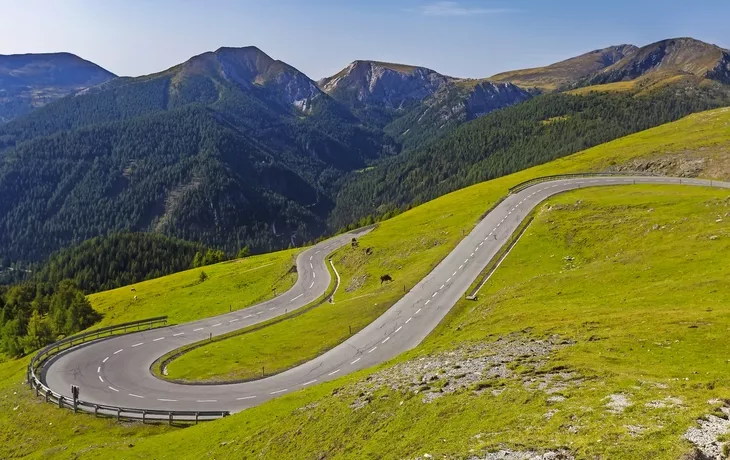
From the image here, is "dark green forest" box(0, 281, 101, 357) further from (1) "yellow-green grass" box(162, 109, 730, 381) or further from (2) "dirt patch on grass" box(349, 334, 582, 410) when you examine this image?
(2) "dirt patch on grass" box(349, 334, 582, 410)

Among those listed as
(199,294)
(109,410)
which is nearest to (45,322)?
(199,294)

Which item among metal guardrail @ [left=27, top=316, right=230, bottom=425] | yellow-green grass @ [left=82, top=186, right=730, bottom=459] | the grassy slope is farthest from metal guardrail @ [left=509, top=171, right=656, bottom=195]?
metal guardrail @ [left=27, top=316, right=230, bottom=425]

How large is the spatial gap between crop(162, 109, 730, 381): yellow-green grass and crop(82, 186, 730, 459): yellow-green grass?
1223cm

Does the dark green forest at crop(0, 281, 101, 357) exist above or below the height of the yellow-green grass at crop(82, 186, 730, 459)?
below

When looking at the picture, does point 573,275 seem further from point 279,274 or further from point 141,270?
point 141,270

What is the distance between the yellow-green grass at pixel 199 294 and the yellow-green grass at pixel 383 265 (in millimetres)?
14259

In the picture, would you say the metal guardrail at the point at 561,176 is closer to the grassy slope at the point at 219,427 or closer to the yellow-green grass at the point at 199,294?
the grassy slope at the point at 219,427

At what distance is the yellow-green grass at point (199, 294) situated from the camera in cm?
8238

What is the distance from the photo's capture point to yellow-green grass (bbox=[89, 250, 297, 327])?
82375mm

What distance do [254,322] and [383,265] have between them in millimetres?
23863

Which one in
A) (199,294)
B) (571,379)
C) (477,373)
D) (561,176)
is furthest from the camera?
(561,176)

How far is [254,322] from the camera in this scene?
6806 centimetres

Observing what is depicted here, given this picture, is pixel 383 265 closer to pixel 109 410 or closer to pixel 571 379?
pixel 109 410

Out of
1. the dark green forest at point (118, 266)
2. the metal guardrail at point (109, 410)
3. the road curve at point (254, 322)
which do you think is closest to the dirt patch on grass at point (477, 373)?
the road curve at point (254, 322)
